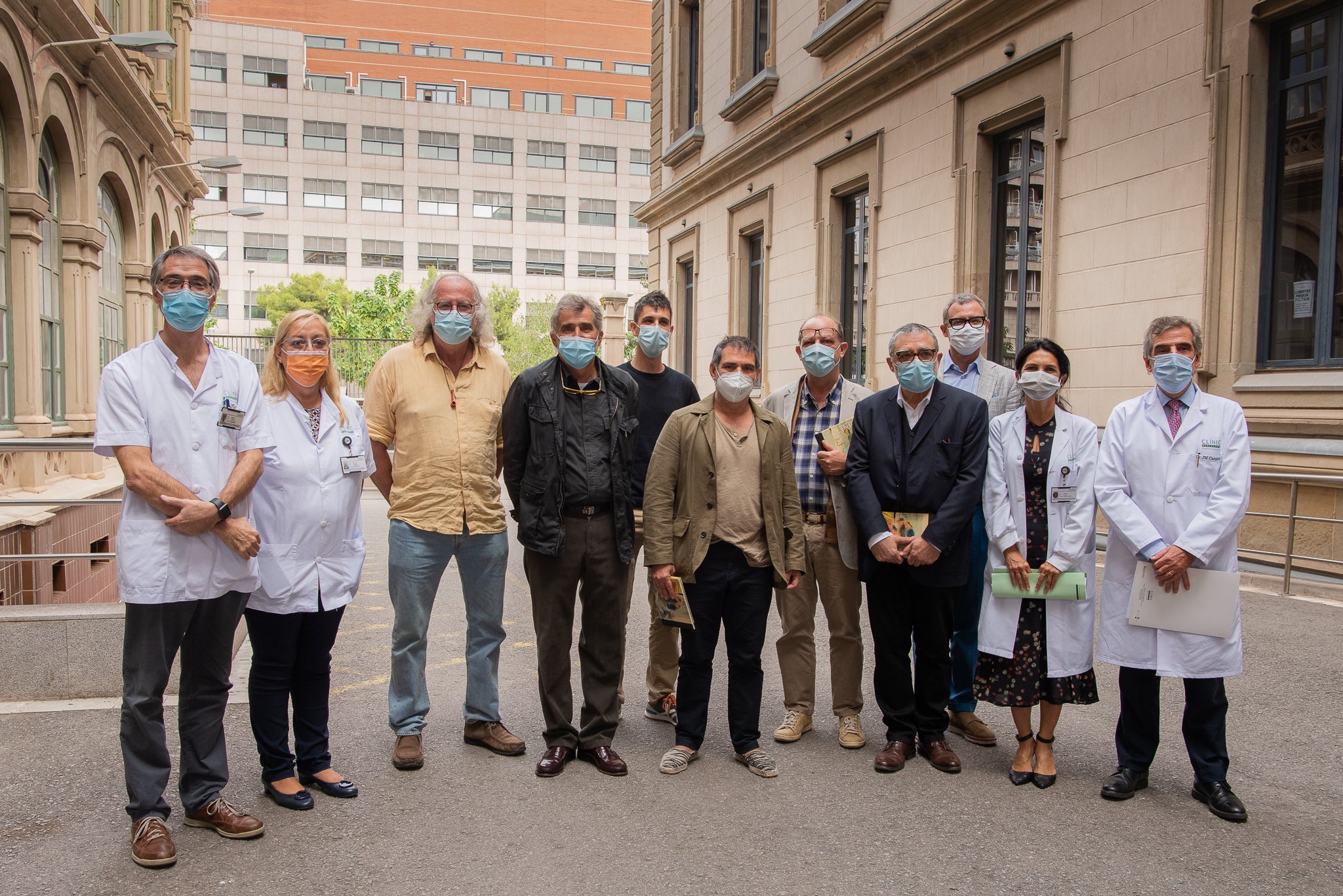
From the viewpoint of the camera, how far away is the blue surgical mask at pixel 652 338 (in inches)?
212

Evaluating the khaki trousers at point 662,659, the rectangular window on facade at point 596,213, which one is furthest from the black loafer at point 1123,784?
the rectangular window on facade at point 596,213

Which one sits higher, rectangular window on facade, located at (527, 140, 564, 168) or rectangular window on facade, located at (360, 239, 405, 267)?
rectangular window on facade, located at (527, 140, 564, 168)

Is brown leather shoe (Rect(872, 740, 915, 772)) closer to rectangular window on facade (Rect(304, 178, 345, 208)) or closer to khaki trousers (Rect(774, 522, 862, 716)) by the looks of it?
khaki trousers (Rect(774, 522, 862, 716))

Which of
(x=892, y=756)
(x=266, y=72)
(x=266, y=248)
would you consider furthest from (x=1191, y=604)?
(x=266, y=72)

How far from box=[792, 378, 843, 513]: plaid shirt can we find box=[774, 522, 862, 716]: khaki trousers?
130 mm

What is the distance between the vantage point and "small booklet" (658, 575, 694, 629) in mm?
4609

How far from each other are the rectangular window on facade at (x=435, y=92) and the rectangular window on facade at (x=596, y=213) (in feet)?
47.2

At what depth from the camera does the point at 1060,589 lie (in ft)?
14.6

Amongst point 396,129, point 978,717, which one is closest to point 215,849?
point 978,717

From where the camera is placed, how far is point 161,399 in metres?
3.79

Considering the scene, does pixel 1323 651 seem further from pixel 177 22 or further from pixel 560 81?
pixel 560 81

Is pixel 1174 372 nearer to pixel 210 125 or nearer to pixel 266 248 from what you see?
pixel 266 248

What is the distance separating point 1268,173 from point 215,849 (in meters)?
8.93

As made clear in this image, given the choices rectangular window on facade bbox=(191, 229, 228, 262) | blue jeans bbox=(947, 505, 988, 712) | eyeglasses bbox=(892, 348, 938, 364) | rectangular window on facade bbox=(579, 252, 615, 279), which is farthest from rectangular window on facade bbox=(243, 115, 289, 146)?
blue jeans bbox=(947, 505, 988, 712)
